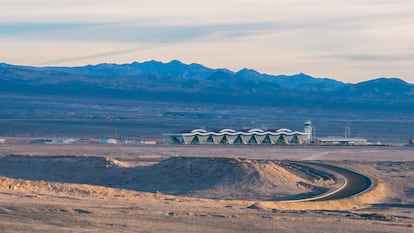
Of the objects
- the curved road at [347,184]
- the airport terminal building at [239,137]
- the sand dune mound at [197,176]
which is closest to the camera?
the curved road at [347,184]

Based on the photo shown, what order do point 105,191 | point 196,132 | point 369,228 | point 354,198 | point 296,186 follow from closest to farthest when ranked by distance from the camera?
point 369,228
point 105,191
point 354,198
point 296,186
point 196,132

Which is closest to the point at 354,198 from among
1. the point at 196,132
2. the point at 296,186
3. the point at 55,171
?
the point at 296,186

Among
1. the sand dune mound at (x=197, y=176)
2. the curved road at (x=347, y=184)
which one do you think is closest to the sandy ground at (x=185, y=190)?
the sand dune mound at (x=197, y=176)

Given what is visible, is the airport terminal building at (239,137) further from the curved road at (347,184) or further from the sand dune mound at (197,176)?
the sand dune mound at (197,176)

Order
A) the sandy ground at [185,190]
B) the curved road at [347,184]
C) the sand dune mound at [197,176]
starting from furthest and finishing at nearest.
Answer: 1. the sand dune mound at [197,176]
2. the curved road at [347,184]
3. the sandy ground at [185,190]

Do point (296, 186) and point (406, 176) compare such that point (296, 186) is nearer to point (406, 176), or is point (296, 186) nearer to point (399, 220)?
point (406, 176)

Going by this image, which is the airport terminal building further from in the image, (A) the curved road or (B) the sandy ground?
(A) the curved road
